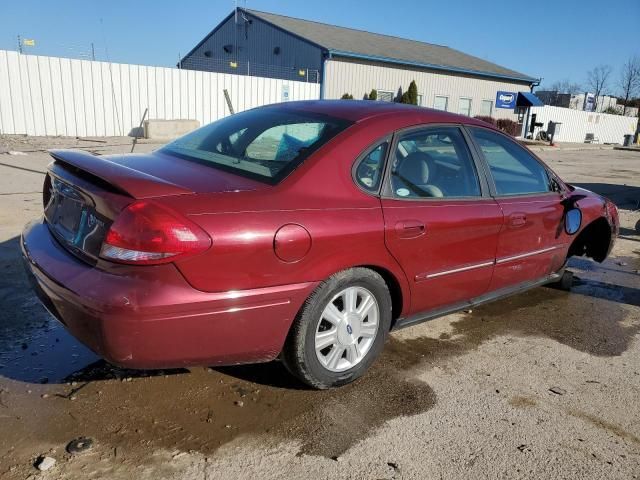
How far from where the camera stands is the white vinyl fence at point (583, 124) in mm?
37438

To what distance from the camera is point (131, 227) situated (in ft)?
7.63

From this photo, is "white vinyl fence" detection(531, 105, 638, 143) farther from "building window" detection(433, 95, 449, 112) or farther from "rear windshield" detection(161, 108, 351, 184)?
"rear windshield" detection(161, 108, 351, 184)

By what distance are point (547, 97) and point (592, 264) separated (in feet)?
206

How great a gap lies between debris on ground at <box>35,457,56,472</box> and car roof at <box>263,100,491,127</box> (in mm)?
2335

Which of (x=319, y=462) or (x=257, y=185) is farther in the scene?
(x=257, y=185)

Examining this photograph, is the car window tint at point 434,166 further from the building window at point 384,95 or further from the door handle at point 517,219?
the building window at point 384,95

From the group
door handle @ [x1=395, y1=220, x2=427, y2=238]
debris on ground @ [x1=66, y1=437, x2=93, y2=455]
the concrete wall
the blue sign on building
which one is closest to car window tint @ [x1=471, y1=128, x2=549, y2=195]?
door handle @ [x1=395, y1=220, x2=427, y2=238]

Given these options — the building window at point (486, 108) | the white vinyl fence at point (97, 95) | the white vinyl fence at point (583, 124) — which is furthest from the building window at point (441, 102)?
the white vinyl fence at point (97, 95)

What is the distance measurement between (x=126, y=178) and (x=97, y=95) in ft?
51.5

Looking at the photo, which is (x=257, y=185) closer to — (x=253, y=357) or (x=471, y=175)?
(x=253, y=357)

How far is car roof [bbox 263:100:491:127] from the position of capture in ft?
10.7

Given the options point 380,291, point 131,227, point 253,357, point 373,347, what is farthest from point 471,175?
point 131,227

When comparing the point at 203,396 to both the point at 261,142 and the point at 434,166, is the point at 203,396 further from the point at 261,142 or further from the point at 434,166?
the point at 434,166

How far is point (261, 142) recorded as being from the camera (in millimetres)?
3338
